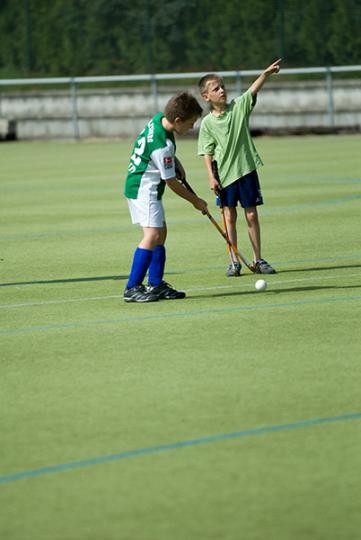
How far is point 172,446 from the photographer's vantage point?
6074mm

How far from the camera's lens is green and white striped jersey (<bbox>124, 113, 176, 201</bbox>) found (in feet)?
32.4

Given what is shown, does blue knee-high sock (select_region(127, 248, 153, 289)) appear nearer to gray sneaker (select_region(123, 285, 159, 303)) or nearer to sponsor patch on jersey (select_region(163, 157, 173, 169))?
gray sneaker (select_region(123, 285, 159, 303))

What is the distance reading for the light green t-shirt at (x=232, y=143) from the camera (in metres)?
11.5

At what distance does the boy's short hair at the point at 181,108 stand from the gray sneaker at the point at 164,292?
3.99 ft

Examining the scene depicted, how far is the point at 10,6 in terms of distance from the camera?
3744 cm

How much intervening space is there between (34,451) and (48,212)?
38.2 feet

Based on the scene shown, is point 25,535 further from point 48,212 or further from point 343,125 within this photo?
point 343,125

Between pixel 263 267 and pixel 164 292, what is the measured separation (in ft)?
4.82

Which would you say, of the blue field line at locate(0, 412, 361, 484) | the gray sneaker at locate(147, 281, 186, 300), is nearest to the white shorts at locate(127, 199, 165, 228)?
the gray sneaker at locate(147, 281, 186, 300)

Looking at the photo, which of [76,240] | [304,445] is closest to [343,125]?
[76,240]

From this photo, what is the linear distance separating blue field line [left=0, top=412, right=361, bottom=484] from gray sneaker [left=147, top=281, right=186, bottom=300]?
3742 mm

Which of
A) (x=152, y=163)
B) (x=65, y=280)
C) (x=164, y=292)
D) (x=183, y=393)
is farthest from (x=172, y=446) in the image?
(x=65, y=280)

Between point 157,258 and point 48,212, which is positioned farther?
point 48,212

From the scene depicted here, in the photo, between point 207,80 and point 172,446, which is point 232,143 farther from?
point 172,446
